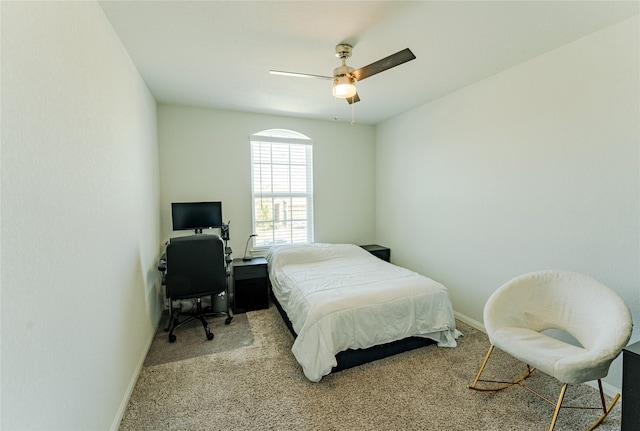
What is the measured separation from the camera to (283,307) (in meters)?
3.07

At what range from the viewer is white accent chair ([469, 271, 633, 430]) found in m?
1.59

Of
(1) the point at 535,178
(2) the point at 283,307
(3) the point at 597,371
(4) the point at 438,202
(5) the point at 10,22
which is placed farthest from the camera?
(4) the point at 438,202

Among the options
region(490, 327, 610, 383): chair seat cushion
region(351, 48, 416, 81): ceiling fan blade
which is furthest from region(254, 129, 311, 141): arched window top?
region(490, 327, 610, 383): chair seat cushion

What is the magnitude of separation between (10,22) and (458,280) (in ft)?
12.7

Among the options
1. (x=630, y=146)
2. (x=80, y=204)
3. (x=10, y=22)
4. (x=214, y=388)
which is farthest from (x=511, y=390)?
(x=10, y=22)

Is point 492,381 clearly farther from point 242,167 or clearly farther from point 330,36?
point 242,167

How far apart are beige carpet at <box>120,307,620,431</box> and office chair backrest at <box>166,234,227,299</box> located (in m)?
0.63

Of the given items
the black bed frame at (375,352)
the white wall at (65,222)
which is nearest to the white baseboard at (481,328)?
the black bed frame at (375,352)

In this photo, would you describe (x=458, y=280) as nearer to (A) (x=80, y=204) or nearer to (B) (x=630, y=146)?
(B) (x=630, y=146)

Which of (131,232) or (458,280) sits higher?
(131,232)

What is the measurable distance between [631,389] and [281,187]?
3.82 meters

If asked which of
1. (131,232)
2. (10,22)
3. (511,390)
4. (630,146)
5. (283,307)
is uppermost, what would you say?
(10,22)

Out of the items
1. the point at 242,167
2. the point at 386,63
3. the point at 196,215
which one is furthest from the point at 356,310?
the point at 242,167

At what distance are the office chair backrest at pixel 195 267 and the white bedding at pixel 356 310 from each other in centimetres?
74
